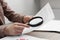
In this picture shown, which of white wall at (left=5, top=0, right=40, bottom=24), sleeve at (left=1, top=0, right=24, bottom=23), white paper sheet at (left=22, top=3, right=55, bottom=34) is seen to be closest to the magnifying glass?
white paper sheet at (left=22, top=3, right=55, bottom=34)

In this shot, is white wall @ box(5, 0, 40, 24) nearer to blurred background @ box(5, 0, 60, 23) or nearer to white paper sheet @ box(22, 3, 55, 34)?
blurred background @ box(5, 0, 60, 23)

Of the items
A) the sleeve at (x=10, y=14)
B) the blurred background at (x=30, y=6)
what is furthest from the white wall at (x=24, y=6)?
the sleeve at (x=10, y=14)

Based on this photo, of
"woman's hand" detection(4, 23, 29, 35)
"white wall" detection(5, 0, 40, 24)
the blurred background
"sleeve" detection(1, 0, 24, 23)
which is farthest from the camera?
the blurred background

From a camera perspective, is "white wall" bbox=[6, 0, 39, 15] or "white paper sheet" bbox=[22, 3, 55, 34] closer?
"white paper sheet" bbox=[22, 3, 55, 34]

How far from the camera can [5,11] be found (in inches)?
49.5

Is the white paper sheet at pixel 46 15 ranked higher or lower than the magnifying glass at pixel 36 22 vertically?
higher

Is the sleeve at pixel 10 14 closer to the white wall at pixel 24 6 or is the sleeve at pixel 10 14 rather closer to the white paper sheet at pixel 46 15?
the white paper sheet at pixel 46 15

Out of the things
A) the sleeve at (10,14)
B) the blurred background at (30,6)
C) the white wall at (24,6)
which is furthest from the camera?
the blurred background at (30,6)

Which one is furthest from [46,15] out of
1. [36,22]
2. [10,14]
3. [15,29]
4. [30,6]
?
[30,6]

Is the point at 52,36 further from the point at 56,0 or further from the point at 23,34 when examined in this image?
the point at 56,0

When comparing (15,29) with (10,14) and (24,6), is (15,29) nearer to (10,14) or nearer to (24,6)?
(10,14)

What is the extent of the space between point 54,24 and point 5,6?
1.51 feet

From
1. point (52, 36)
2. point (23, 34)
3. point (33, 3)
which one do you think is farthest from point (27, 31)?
point (33, 3)

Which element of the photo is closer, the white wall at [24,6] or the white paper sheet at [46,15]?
the white paper sheet at [46,15]
